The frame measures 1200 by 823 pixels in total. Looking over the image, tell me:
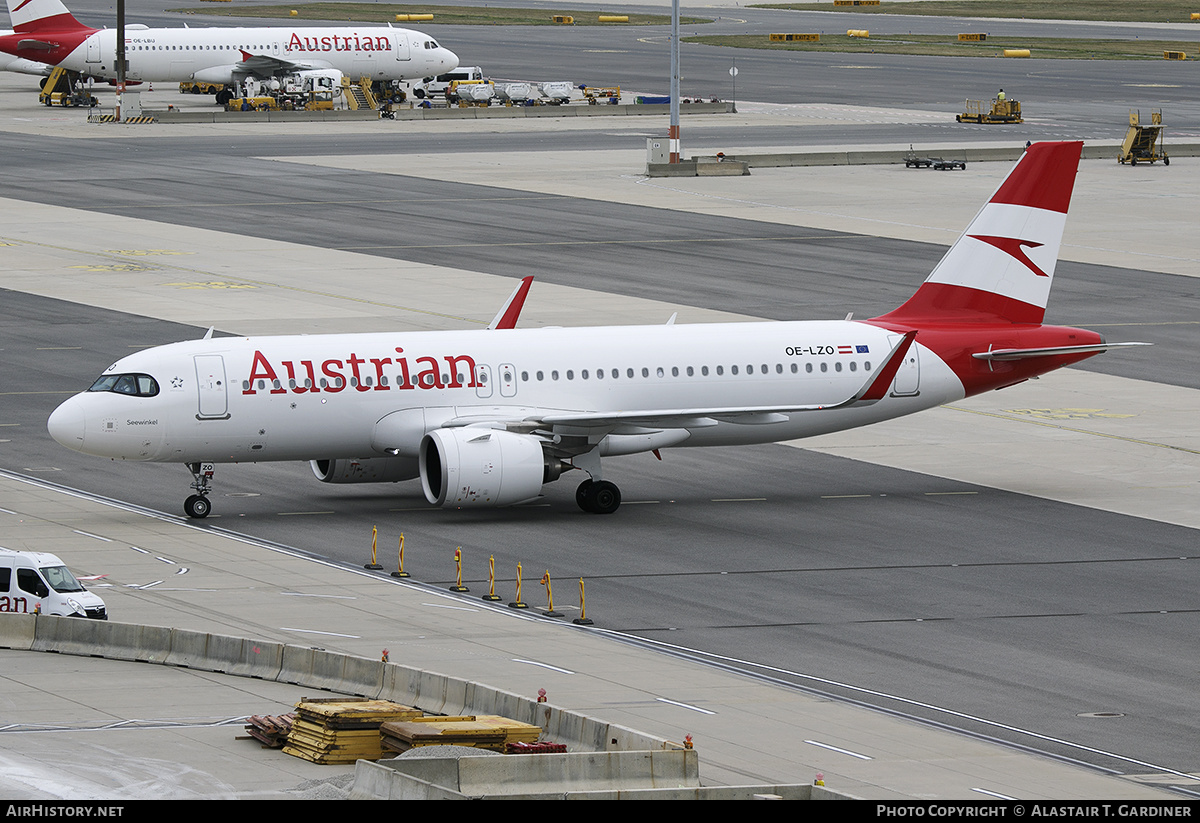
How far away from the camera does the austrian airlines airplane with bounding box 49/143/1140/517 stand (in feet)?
149

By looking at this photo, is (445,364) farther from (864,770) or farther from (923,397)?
(864,770)

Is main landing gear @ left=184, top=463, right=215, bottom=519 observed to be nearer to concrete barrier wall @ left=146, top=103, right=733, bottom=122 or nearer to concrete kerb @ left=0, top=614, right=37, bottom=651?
concrete kerb @ left=0, top=614, right=37, bottom=651

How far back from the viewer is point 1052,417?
58.4m

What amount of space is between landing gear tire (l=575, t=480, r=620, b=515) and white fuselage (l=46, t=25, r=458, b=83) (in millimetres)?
101771

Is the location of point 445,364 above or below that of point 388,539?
above

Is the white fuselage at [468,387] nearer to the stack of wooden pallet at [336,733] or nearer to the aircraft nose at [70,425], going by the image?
the aircraft nose at [70,425]

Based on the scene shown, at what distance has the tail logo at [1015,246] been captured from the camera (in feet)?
A: 169

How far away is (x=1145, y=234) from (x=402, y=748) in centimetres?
7162

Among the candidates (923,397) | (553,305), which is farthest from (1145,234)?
(923,397)

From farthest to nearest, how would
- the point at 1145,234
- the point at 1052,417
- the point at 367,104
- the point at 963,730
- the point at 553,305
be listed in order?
1. the point at 367,104
2. the point at 1145,234
3. the point at 553,305
4. the point at 1052,417
5. the point at 963,730

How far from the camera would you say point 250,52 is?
144 m

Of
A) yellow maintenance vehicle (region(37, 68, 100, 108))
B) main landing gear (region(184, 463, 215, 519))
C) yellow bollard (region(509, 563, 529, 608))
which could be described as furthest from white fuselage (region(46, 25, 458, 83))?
yellow bollard (region(509, 563, 529, 608))

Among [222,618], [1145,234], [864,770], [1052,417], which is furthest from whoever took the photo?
[1145,234]

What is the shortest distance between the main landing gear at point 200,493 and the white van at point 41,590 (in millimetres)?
9532
